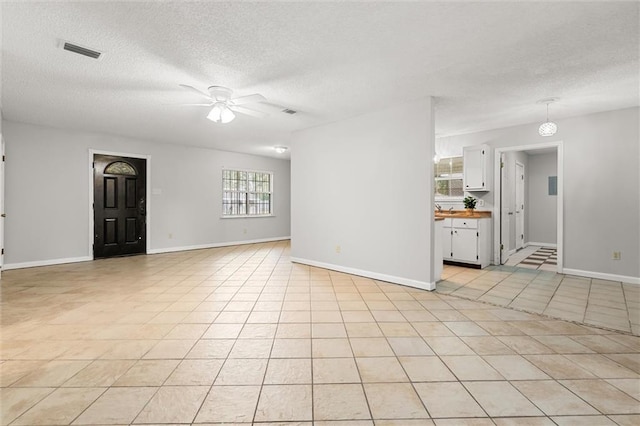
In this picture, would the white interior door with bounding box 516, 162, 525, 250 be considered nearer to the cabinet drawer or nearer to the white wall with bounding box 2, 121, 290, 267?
the cabinet drawer

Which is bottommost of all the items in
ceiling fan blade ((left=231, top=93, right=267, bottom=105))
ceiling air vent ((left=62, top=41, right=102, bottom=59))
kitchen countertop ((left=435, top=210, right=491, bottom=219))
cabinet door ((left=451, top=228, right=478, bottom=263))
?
cabinet door ((left=451, top=228, right=478, bottom=263))

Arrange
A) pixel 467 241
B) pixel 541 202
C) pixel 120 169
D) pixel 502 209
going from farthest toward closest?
pixel 541 202, pixel 120 169, pixel 502 209, pixel 467 241

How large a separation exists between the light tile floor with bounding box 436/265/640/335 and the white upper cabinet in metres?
1.56

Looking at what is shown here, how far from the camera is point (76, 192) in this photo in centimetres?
546

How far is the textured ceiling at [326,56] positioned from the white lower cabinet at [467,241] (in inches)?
73.2

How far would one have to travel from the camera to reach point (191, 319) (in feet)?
9.12

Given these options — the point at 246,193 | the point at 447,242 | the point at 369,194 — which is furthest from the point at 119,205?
the point at 447,242

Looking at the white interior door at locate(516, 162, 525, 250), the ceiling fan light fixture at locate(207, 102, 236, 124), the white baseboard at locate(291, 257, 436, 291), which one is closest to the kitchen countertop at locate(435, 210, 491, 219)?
the white baseboard at locate(291, 257, 436, 291)

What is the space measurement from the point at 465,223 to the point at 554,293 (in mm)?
1743

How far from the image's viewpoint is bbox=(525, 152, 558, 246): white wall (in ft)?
24.6

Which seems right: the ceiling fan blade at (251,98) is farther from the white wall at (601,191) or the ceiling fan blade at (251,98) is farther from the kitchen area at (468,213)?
the white wall at (601,191)

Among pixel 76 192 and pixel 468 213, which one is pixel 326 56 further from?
pixel 76 192

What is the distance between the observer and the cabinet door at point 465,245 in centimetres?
498

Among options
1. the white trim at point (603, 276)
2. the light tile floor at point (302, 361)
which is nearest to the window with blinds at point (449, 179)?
A: the white trim at point (603, 276)
